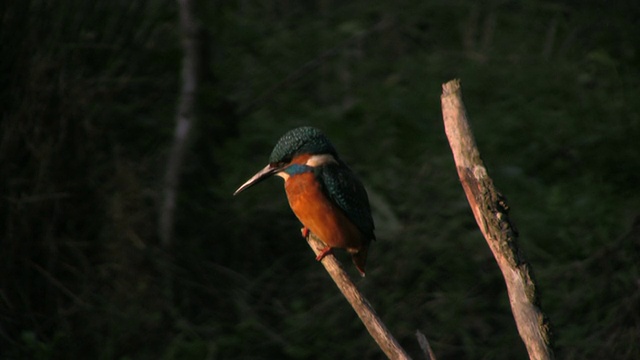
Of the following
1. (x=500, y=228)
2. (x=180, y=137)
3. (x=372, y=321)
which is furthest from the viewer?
(x=180, y=137)

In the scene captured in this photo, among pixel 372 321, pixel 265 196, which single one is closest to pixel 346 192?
pixel 372 321

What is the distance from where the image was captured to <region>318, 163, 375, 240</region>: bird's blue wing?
2643 mm

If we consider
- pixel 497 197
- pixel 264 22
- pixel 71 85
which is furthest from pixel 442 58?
pixel 497 197

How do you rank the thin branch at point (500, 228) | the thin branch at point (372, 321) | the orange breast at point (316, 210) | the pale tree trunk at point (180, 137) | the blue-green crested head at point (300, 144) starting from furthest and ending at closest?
the pale tree trunk at point (180, 137) < the orange breast at point (316, 210) < the blue-green crested head at point (300, 144) < the thin branch at point (372, 321) < the thin branch at point (500, 228)

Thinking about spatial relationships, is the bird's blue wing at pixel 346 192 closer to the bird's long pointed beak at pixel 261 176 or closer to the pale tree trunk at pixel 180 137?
the bird's long pointed beak at pixel 261 176

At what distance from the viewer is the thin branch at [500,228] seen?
215 centimetres

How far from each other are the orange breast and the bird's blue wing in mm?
21

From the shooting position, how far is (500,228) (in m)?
2.16

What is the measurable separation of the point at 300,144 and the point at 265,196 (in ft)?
8.76

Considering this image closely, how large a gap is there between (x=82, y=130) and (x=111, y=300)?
2.33 ft

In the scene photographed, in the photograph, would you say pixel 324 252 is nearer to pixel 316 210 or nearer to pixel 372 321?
pixel 316 210

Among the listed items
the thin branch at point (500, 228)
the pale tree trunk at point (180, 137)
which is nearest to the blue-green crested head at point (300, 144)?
the thin branch at point (500, 228)

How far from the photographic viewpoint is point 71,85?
4.41m

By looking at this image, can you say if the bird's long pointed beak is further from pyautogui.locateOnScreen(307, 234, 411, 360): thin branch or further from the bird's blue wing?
pyautogui.locateOnScreen(307, 234, 411, 360): thin branch
